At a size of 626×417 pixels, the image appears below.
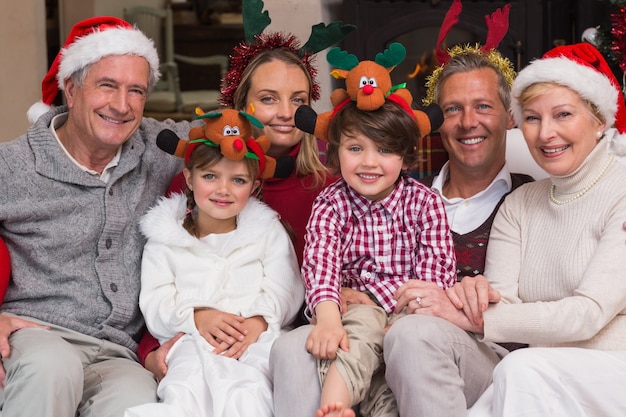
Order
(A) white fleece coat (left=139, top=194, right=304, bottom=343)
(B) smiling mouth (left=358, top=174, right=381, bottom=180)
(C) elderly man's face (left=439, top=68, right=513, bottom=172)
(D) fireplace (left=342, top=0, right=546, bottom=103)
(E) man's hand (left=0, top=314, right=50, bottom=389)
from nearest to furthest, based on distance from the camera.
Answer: (E) man's hand (left=0, top=314, right=50, bottom=389) → (B) smiling mouth (left=358, top=174, right=381, bottom=180) → (A) white fleece coat (left=139, top=194, right=304, bottom=343) → (C) elderly man's face (left=439, top=68, right=513, bottom=172) → (D) fireplace (left=342, top=0, right=546, bottom=103)

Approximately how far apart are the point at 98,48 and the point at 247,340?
96 cm

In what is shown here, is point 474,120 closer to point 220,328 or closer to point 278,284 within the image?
point 278,284

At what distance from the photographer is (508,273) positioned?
2.39 metres

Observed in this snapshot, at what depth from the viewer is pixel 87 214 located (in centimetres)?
250

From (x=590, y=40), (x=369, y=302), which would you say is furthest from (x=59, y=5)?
(x=369, y=302)

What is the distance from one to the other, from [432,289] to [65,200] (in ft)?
3.47

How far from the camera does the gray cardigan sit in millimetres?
2439

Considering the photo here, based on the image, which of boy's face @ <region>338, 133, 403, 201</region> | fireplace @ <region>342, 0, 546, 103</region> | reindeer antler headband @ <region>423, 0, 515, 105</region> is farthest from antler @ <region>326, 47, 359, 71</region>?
fireplace @ <region>342, 0, 546, 103</region>

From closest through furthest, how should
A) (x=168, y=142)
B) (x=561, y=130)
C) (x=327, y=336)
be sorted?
(x=327, y=336) < (x=561, y=130) < (x=168, y=142)

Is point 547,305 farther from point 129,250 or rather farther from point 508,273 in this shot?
point 129,250

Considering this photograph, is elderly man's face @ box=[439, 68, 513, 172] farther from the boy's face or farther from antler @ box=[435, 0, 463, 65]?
the boy's face

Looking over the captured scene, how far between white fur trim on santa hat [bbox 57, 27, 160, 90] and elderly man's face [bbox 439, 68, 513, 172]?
96 cm

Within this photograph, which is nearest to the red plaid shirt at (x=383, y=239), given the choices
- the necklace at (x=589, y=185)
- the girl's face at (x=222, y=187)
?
the girl's face at (x=222, y=187)

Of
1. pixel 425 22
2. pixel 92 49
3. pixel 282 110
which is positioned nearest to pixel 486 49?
pixel 282 110
